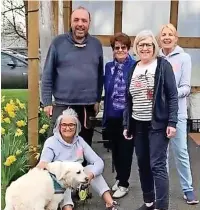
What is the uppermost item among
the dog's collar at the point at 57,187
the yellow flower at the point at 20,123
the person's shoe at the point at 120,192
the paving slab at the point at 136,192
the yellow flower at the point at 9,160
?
the yellow flower at the point at 20,123

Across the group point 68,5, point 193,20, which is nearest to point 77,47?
point 68,5

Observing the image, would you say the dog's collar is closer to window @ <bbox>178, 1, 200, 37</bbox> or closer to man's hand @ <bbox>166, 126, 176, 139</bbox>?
man's hand @ <bbox>166, 126, 176, 139</bbox>

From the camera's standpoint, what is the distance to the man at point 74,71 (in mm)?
4199

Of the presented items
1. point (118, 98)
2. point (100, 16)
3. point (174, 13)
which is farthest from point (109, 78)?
point (174, 13)

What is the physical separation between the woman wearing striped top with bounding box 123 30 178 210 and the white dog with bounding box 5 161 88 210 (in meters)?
0.58

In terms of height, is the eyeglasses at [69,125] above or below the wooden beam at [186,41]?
below

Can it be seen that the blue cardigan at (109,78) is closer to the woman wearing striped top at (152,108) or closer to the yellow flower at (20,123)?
the woman wearing striped top at (152,108)

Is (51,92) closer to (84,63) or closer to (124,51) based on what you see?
(84,63)

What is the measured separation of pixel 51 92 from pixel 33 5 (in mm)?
808

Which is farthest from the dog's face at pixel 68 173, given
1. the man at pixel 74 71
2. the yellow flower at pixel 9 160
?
the man at pixel 74 71

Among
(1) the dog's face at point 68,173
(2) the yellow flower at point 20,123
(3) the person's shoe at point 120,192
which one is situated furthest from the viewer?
(2) the yellow flower at point 20,123

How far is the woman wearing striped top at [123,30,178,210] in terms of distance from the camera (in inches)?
151

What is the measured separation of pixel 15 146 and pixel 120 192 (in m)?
1.09

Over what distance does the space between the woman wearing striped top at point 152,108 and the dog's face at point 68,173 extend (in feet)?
1.90
